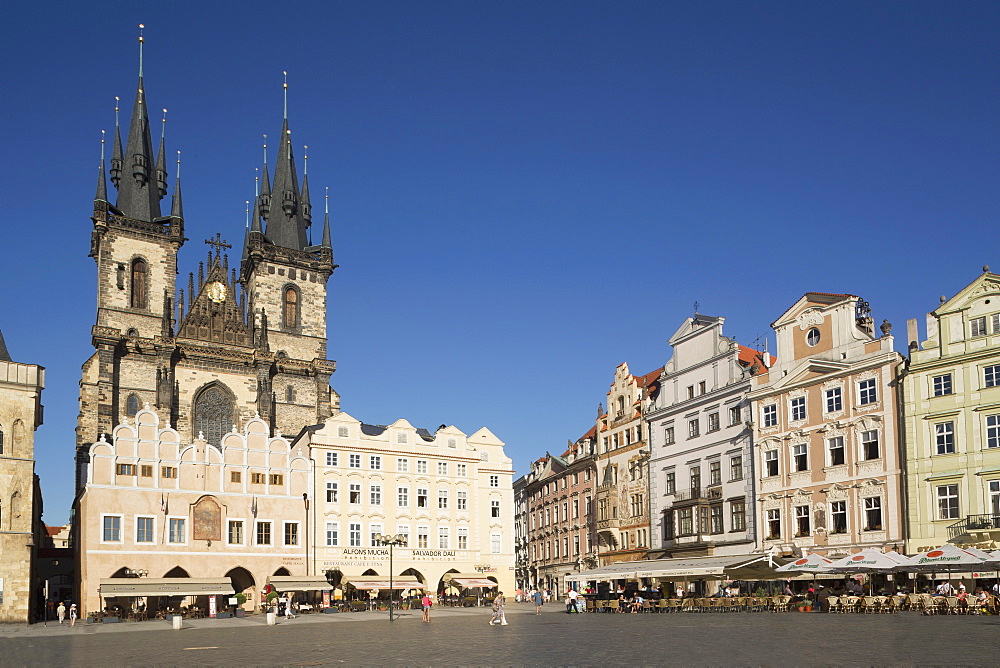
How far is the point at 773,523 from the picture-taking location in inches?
2168

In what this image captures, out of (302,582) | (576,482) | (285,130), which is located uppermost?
(285,130)

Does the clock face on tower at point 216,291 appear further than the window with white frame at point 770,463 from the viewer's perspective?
Yes

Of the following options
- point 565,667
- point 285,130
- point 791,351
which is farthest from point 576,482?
point 565,667

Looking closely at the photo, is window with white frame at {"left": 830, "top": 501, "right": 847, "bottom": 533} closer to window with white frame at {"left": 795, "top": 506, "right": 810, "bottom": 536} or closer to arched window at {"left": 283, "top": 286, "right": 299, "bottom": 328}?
window with white frame at {"left": 795, "top": 506, "right": 810, "bottom": 536}

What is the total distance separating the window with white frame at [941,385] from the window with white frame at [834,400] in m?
4.98

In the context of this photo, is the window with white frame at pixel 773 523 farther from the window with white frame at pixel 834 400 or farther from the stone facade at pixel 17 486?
the stone facade at pixel 17 486

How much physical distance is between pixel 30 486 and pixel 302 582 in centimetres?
1553

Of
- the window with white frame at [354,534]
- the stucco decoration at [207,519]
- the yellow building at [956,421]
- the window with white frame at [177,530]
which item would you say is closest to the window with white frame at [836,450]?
the yellow building at [956,421]

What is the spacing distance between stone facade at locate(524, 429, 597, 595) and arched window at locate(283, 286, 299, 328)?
2325 centimetres

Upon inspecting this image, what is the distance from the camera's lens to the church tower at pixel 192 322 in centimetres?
7681

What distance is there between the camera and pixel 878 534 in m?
49.4

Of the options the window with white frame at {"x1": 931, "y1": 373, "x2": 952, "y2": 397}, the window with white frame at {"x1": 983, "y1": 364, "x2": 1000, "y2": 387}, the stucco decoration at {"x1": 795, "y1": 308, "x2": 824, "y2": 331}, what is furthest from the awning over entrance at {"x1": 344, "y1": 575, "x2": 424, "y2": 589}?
the window with white frame at {"x1": 983, "y1": 364, "x2": 1000, "y2": 387}

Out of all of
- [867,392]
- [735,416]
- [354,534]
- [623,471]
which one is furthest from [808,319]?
[354,534]

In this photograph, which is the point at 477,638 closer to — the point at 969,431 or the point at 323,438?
the point at 969,431
